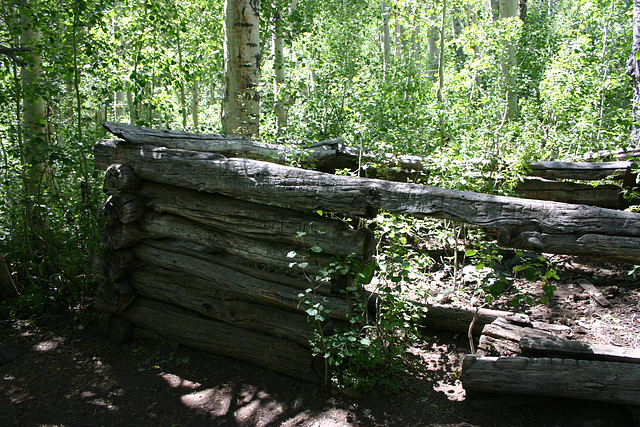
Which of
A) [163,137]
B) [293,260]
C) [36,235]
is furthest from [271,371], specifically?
[36,235]

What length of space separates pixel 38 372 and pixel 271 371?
6.96ft

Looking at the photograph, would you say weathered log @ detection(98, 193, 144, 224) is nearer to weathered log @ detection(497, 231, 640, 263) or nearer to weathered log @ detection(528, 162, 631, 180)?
weathered log @ detection(497, 231, 640, 263)

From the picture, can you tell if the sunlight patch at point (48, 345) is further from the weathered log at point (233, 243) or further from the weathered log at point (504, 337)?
the weathered log at point (504, 337)

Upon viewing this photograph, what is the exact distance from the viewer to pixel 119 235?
13.9 feet

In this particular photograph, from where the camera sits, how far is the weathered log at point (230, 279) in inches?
139

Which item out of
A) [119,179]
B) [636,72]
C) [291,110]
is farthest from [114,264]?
[636,72]

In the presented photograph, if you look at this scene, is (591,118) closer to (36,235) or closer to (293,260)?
(293,260)

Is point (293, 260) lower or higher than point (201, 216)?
lower

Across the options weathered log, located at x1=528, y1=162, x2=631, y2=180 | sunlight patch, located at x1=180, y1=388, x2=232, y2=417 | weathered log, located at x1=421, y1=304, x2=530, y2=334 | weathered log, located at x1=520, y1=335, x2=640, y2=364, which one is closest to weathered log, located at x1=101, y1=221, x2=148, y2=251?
sunlight patch, located at x1=180, y1=388, x2=232, y2=417

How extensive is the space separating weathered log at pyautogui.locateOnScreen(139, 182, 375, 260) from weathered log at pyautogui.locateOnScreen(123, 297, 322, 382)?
879mm

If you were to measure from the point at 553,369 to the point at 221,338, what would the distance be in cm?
265

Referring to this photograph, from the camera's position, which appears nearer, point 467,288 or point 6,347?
point 6,347

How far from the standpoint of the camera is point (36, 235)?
522cm

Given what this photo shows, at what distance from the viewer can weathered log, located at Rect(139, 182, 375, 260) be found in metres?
3.30
